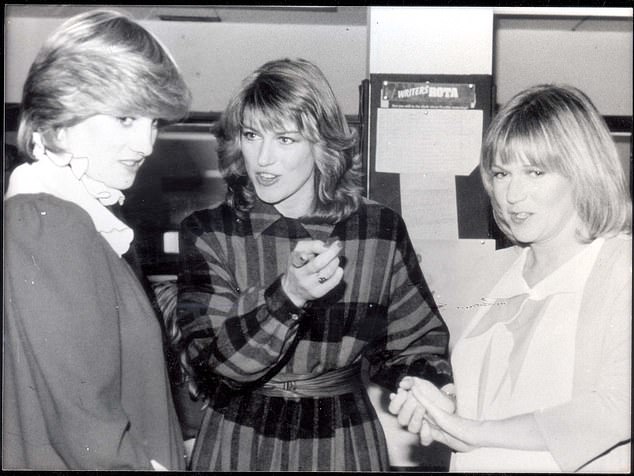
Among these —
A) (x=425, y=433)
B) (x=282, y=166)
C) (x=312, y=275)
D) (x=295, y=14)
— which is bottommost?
(x=425, y=433)

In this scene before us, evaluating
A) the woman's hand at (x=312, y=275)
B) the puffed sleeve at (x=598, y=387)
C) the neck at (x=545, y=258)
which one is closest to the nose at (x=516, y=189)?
the neck at (x=545, y=258)

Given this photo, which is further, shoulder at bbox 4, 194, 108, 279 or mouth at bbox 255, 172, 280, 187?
mouth at bbox 255, 172, 280, 187

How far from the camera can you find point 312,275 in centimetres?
136

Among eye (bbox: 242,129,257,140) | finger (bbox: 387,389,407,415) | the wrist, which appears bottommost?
finger (bbox: 387,389,407,415)

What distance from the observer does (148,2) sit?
1479 mm

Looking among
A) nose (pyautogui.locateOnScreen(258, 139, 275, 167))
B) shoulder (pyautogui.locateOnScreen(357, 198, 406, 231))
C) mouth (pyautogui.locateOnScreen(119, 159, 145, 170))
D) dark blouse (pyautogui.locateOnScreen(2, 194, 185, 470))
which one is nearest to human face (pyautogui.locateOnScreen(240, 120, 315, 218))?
nose (pyautogui.locateOnScreen(258, 139, 275, 167))

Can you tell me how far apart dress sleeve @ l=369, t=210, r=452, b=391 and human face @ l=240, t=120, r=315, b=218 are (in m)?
0.22

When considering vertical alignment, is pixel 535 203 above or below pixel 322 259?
above

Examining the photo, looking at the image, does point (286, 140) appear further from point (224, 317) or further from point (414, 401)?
point (414, 401)

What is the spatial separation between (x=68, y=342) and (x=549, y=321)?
3.18 ft

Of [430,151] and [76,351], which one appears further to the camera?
[430,151]

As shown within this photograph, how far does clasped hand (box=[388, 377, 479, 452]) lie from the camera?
1.45 metres

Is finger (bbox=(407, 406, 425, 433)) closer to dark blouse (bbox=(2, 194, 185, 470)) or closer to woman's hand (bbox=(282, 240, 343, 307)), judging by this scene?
woman's hand (bbox=(282, 240, 343, 307))

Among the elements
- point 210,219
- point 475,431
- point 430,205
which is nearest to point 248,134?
point 210,219
